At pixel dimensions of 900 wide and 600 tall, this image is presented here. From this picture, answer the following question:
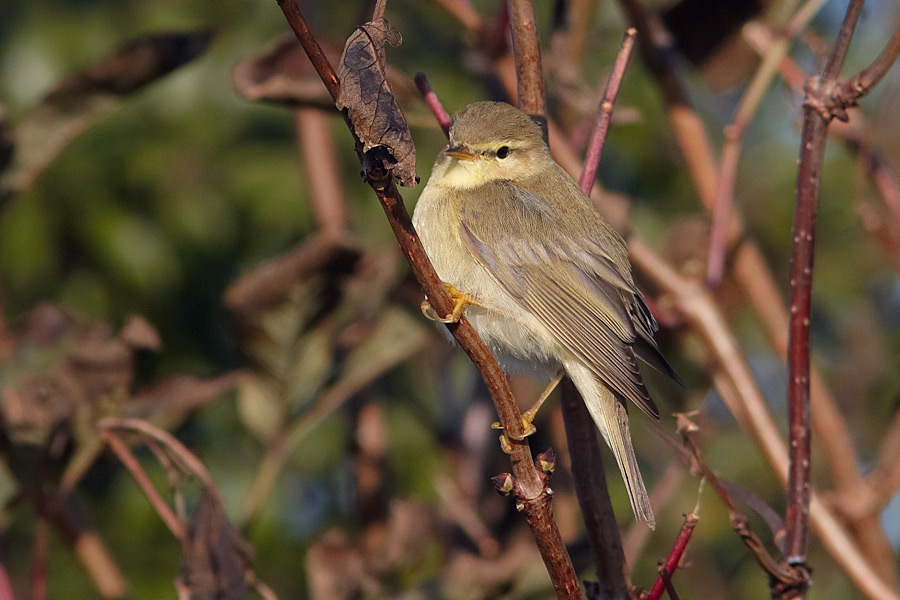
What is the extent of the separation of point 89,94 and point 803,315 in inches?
77.7

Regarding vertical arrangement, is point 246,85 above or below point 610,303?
above

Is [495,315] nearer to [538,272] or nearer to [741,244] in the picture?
[538,272]

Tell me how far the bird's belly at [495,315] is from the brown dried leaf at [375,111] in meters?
1.23

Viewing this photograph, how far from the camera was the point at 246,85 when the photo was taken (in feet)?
8.74

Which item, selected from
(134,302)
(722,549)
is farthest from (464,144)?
(722,549)

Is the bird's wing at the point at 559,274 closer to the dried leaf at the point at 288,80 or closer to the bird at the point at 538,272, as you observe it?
the bird at the point at 538,272

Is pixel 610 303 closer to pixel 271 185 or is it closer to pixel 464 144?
pixel 464 144

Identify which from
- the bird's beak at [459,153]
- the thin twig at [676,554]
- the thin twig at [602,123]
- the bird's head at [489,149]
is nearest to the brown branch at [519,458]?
the thin twig at [676,554]

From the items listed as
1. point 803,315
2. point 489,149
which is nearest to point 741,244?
point 489,149

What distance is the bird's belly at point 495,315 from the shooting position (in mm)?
2756

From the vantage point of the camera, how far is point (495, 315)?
2779 millimetres

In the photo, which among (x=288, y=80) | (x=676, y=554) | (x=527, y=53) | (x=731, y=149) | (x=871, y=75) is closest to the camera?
(x=676, y=554)

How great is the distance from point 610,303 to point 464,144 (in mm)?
682

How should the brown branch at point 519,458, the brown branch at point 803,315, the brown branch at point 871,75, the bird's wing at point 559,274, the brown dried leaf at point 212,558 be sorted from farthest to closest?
the bird's wing at point 559,274 → the brown dried leaf at point 212,558 → the brown branch at point 803,315 → the brown branch at point 871,75 → the brown branch at point 519,458
